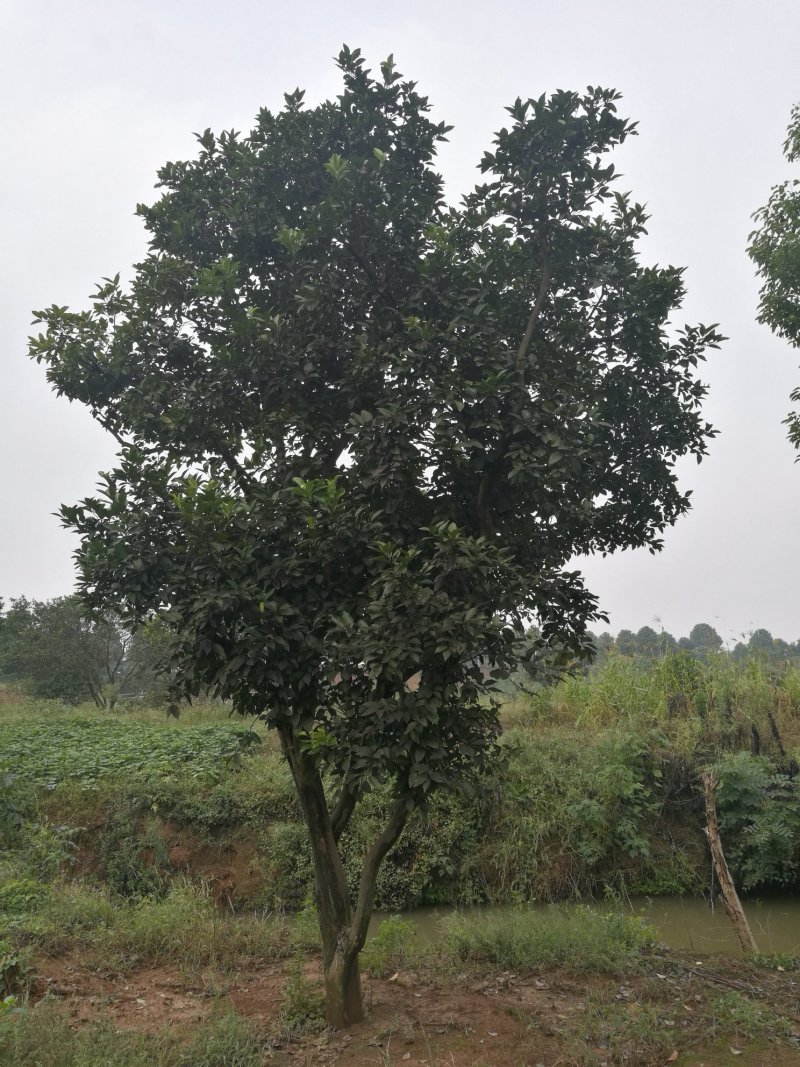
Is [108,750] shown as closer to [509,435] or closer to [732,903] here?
[732,903]

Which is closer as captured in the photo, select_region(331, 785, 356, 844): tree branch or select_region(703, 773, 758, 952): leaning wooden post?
select_region(331, 785, 356, 844): tree branch

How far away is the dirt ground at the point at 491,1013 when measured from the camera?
15.1 ft

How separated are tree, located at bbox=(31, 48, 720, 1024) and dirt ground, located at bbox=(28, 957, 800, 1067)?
0.45 meters

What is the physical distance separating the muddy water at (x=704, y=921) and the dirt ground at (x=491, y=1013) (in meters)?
2.68

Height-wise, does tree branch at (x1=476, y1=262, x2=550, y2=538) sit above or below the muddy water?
above

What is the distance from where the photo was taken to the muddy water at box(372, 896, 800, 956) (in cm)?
884

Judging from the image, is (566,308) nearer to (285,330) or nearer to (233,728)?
(285,330)

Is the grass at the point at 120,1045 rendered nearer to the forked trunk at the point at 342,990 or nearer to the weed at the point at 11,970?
the forked trunk at the point at 342,990

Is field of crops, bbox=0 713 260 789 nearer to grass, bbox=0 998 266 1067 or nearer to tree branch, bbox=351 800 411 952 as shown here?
grass, bbox=0 998 266 1067

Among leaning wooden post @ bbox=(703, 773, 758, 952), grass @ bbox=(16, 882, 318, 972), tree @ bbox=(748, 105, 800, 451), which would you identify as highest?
tree @ bbox=(748, 105, 800, 451)

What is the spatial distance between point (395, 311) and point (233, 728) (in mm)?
12842

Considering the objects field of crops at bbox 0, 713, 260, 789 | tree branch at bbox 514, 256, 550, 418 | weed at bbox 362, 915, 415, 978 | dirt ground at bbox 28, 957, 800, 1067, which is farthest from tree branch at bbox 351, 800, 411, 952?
field of crops at bbox 0, 713, 260, 789

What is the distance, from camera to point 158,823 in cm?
1102

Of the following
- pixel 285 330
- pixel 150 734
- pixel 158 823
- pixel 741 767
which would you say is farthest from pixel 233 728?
pixel 285 330
